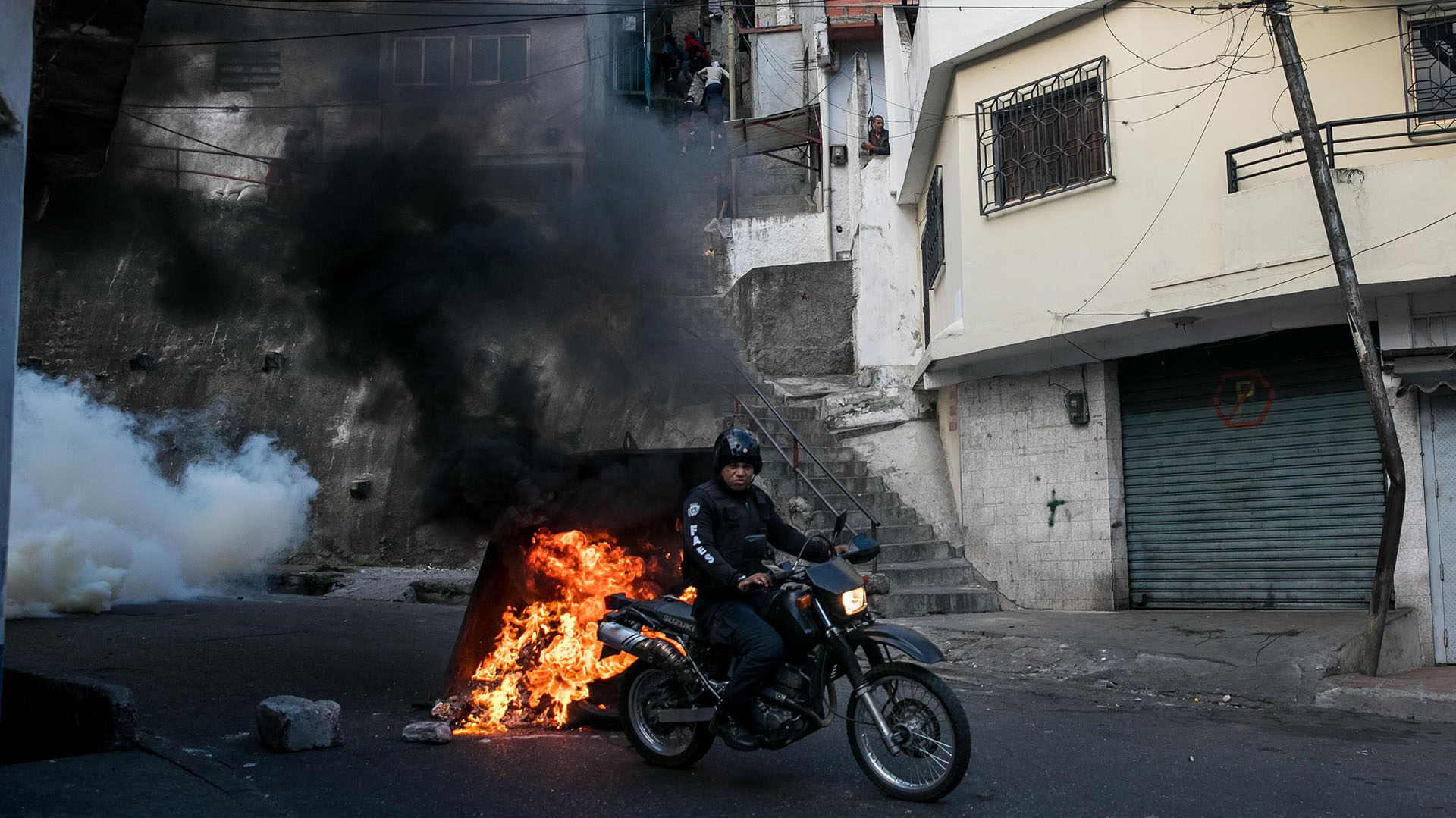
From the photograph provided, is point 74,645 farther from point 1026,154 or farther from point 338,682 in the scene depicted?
point 1026,154

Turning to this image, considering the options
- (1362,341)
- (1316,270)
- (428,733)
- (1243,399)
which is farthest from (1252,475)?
(428,733)

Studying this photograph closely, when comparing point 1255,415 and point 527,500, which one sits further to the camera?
point 1255,415

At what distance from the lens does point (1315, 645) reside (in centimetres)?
802

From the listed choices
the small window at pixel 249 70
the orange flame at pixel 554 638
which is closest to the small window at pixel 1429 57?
the orange flame at pixel 554 638

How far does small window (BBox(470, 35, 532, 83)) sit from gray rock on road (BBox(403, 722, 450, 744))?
5.60 meters

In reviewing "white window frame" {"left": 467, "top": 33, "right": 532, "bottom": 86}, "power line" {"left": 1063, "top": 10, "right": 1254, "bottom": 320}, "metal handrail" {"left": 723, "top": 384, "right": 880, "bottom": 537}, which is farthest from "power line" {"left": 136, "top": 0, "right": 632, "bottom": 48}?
"power line" {"left": 1063, "top": 10, "right": 1254, "bottom": 320}

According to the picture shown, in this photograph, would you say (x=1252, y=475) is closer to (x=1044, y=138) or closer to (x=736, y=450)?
(x=1044, y=138)

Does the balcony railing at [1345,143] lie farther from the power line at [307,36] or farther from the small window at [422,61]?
the power line at [307,36]

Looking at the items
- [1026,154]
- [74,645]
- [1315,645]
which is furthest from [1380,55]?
[74,645]

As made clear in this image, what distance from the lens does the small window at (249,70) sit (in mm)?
9680

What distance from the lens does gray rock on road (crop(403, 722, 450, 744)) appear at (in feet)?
18.6

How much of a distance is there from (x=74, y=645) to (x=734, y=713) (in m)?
6.91

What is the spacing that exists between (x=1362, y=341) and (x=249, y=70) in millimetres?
9585

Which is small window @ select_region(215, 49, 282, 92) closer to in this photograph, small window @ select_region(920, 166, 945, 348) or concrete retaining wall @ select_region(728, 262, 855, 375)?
small window @ select_region(920, 166, 945, 348)
